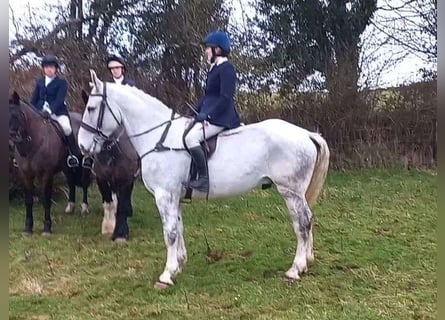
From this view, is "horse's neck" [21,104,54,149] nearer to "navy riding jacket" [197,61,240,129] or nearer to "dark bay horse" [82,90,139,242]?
"dark bay horse" [82,90,139,242]

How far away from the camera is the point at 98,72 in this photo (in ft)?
39.2

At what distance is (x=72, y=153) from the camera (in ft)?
24.0

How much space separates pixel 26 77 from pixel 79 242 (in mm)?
5390

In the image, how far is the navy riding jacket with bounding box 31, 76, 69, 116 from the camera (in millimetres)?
7320

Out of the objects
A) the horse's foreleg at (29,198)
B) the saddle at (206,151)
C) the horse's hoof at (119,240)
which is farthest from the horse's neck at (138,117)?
the horse's foreleg at (29,198)

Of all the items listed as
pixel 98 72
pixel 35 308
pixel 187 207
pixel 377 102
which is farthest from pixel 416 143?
pixel 35 308

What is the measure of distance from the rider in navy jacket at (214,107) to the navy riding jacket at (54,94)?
2844mm

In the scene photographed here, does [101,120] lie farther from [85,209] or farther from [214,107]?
[85,209]

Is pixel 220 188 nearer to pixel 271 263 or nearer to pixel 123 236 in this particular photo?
pixel 271 263

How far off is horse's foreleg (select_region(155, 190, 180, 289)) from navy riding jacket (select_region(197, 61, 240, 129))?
771 millimetres

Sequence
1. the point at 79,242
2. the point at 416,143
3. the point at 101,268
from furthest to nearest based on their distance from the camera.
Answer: the point at 416,143 < the point at 79,242 < the point at 101,268

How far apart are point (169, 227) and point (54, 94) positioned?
3160 millimetres

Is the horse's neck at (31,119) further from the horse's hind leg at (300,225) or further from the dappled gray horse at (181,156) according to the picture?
the horse's hind leg at (300,225)

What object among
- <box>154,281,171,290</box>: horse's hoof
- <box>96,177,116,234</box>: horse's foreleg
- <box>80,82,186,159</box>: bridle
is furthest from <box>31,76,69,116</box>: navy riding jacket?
<box>154,281,171,290</box>: horse's hoof
